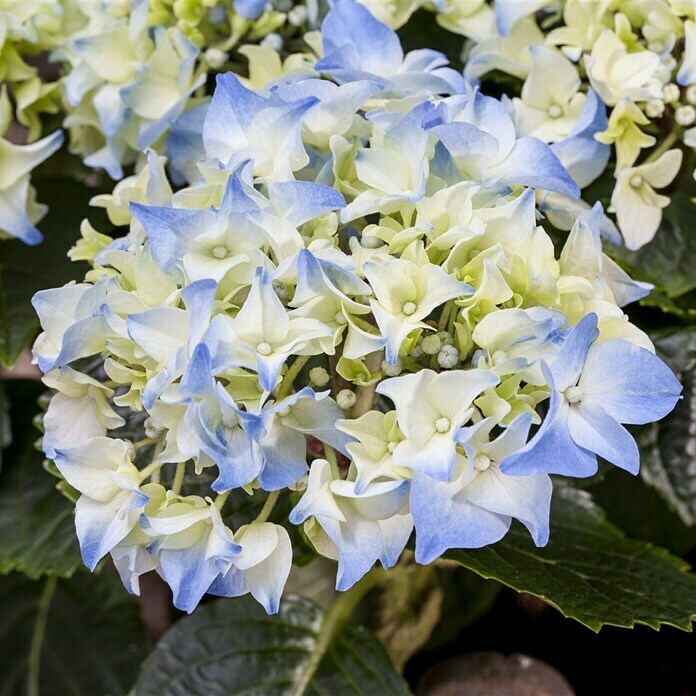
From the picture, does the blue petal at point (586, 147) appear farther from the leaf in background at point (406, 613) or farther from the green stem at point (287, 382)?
the leaf in background at point (406, 613)

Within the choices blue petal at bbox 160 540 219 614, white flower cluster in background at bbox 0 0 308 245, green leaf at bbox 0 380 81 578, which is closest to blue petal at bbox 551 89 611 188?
white flower cluster in background at bbox 0 0 308 245

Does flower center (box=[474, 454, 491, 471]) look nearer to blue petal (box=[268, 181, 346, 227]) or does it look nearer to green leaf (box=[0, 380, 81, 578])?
blue petal (box=[268, 181, 346, 227])

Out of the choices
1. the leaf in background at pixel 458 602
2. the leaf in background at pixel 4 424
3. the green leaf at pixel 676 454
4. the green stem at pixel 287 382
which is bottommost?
the leaf in background at pixel 458 602

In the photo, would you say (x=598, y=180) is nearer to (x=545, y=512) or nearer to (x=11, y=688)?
(x=545, y=512)

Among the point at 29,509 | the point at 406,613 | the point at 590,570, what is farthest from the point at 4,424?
the point at 590,570

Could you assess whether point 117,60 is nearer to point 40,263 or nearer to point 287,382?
point 40,263

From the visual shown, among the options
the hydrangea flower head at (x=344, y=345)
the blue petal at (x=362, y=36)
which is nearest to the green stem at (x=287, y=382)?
the hydrangea flower head at (x=344, y=345)
